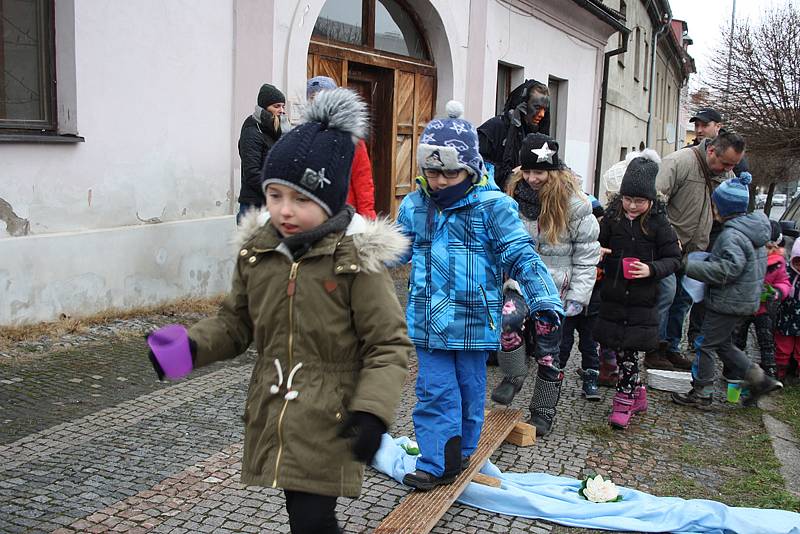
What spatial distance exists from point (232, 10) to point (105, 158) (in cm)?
199

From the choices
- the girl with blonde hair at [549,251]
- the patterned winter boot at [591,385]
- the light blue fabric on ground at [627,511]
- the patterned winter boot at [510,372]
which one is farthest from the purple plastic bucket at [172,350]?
the patterned winter boot at [591,385]

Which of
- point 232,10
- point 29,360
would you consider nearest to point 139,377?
point 29,360

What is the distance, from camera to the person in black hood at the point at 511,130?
255 inches

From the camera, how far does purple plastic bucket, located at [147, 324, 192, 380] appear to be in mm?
2379

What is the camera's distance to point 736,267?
5137 millimetres

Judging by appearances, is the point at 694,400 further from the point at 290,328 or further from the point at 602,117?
the point at 602,117

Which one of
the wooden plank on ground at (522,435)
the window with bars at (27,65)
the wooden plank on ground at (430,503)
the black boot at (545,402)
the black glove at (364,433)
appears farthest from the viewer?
the window with bars at (27,65)

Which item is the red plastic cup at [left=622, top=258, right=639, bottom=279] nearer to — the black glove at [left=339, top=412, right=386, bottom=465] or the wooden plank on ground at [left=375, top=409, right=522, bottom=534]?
the wooden plank on ground at [left=375, top=409, right=522, bottom=534]

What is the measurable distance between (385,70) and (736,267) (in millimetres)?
6349

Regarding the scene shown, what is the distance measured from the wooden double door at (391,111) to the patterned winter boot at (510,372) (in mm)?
5057

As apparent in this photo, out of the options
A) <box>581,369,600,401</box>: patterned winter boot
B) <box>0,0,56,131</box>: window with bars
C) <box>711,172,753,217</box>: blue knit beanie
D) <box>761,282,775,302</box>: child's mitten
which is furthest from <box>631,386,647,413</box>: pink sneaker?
<box>0,0,56,131</box>: window with bars

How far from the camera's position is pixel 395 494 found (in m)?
3.72

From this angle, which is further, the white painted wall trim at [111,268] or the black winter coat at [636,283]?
the white painted wall trim at [111,268]

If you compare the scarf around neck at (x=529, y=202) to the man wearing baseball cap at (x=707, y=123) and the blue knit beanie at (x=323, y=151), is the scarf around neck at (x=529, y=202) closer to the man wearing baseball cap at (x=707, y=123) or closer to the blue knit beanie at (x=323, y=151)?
the blue knit beanie at (x=323, y=151)
